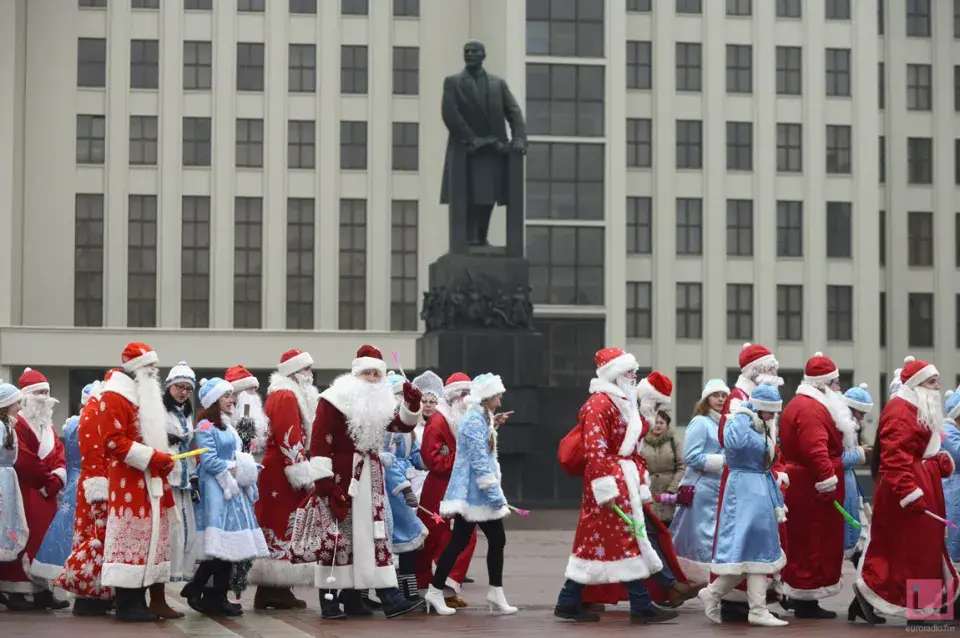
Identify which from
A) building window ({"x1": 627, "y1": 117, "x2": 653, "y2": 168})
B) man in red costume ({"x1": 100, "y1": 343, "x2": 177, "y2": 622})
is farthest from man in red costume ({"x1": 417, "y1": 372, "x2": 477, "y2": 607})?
→ building window ({"x1": 627, "y1": 117, "x2": 653, "y2": 168})

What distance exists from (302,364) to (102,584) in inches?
97.4

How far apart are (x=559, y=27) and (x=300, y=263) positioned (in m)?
12.2

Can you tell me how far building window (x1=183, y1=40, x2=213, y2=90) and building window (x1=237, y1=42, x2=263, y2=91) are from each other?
104 cm

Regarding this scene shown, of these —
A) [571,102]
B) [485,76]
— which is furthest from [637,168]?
[485,76]

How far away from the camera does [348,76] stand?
6000 centimetres

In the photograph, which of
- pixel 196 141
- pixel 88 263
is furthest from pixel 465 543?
pixel 88 263

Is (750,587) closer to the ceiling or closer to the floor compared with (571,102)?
closer to the floor

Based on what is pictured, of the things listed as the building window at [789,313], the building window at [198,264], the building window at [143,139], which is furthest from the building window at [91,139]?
the building window at [789,313]

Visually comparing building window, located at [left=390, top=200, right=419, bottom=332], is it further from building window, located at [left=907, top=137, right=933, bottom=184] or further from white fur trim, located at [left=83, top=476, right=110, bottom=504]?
white fur trim, located at [left=83, top=476, right=110, bottom=504]

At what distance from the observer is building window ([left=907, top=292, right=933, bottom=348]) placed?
64.6 m

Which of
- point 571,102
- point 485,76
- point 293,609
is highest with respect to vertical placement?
point 571,102

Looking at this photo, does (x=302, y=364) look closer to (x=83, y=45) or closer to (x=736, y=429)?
(x=736, y=429)

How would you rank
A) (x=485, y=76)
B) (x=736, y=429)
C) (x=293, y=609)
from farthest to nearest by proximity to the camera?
(x=485, y=76) < (x=293, y=609) < (x=736, y=429)

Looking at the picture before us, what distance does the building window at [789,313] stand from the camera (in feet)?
202
